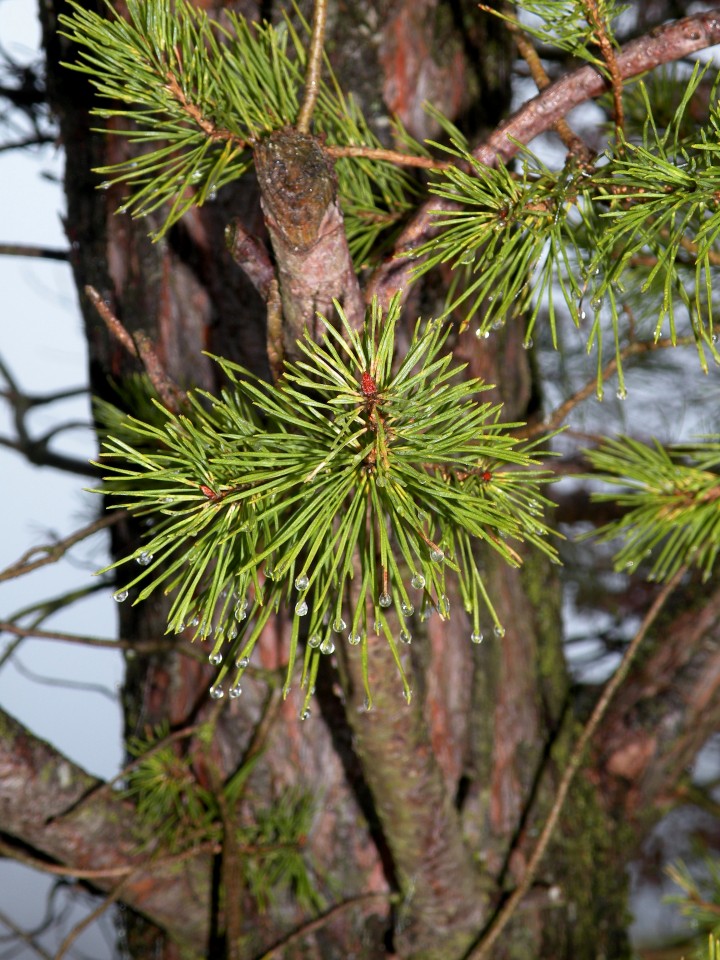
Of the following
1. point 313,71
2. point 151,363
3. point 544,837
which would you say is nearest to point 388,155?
point 313,71

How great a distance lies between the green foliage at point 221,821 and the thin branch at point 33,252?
0.43 m

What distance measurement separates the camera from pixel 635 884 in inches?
66.4

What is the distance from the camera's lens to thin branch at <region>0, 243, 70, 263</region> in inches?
30.8

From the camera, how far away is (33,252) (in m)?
0.81

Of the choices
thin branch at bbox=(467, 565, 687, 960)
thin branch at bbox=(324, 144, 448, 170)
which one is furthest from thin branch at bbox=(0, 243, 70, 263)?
thin branch at bbox=(467, 565, 687, 960)

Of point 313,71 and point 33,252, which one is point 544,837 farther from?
point 33,252

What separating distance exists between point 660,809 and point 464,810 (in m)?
0.29

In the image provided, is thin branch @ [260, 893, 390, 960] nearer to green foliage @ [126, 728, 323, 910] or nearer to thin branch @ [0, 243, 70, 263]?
green foliage @ [126, 728, 323, 910]

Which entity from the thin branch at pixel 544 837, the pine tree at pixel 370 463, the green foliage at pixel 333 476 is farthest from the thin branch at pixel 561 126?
the thin branch at pixel 544 837

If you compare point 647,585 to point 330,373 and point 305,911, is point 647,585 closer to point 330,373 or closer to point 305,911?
point 305,911

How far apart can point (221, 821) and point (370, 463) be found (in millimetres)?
388

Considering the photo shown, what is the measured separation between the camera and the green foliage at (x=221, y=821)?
0.59 meters

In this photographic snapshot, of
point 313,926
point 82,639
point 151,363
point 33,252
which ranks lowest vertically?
point 313,926

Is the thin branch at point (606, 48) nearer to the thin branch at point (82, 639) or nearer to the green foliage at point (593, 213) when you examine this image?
the green foliage at point (593, 213)
